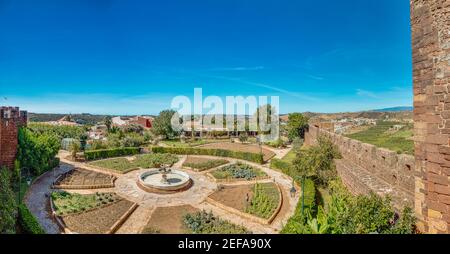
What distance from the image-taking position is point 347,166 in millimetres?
16219

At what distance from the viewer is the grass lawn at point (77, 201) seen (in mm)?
13492

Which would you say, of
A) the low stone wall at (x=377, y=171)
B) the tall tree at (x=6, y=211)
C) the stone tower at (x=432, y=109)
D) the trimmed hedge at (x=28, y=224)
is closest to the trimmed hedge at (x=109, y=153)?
the tall tree at (x=6, y=211)

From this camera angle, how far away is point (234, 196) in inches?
667

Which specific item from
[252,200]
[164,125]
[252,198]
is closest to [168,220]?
[252,200]

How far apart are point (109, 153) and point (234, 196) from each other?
59.8 feet

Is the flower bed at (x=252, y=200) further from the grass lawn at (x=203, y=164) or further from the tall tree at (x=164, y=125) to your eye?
the tall tree at (x=164, y=125)

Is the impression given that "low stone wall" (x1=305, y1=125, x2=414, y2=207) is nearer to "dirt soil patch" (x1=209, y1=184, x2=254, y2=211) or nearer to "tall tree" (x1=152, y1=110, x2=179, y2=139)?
"dirt soil patch" (x1=209, y1=184, x2=254, y2=211)

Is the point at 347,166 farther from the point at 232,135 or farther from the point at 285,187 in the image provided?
the point at 232,135

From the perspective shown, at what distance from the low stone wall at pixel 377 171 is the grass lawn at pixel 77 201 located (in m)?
13.8

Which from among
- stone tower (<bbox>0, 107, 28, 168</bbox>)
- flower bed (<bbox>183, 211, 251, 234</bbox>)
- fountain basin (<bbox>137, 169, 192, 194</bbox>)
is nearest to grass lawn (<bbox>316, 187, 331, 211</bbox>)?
flower bed (<bbox>183, 211, 251, 234</bbox>)

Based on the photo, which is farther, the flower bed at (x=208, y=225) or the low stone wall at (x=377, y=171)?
the flower bed at (x=208, y=225)

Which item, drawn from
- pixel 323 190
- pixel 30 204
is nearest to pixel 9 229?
pixel 30 204

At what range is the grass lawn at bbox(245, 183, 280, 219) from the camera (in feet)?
46.5

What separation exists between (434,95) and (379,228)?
15.3 ft
